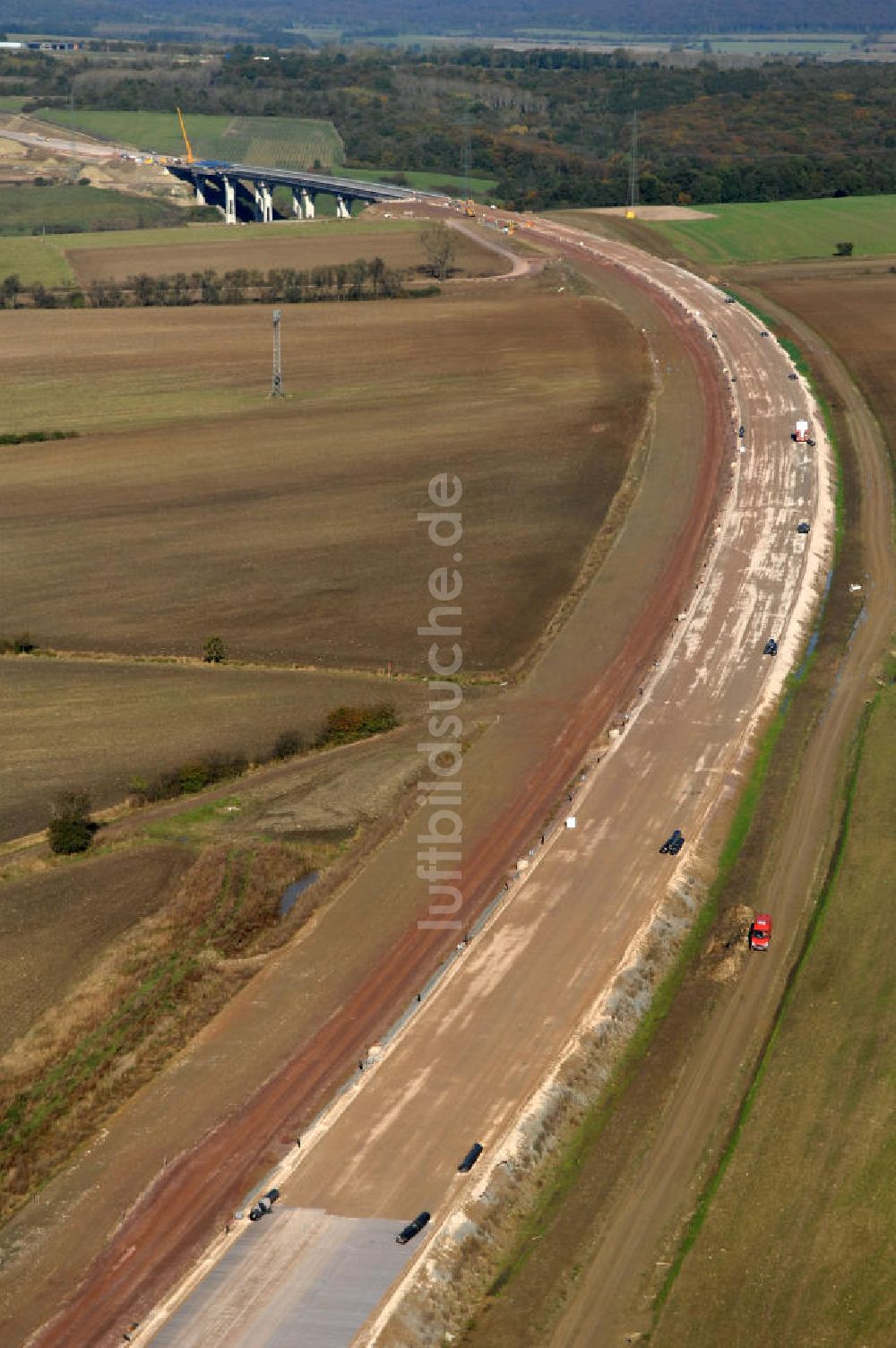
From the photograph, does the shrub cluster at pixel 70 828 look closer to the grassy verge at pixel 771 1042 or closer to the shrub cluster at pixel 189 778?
the shrub cluster at pixel 189 778

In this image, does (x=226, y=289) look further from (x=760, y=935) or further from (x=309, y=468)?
(x=760, y=935)

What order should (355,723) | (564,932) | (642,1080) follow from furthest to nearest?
(355,723), (564,932), (642,1080)

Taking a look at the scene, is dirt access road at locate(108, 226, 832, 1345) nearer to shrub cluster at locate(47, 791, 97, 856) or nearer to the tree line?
shrub cluster at locate(47, 791, 97, 856)

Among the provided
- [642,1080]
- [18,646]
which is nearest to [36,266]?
[18,646]

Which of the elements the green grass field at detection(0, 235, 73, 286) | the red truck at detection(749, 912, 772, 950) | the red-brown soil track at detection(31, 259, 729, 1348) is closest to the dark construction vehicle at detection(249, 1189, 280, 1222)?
the red-brown soil track at detection(31, 259, 729, 1348)

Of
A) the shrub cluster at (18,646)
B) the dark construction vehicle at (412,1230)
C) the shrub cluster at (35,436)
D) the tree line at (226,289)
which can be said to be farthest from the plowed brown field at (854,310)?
the dark construction vehicle at (412,1230)

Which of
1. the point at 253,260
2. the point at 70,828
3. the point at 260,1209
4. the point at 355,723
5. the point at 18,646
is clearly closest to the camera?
the point at 260,1209

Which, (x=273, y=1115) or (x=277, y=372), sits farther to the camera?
(x=277, y=372)
